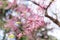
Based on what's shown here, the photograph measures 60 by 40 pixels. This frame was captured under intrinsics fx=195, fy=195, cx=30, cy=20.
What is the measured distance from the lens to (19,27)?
1718mm

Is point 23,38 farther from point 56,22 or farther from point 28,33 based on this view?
point 56,22

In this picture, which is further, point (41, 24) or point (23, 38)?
point (23, 38)

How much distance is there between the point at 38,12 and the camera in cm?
168

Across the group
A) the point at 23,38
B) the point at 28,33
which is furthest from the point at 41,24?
the point at 23,38

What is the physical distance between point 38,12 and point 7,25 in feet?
0.95

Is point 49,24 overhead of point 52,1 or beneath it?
beneath

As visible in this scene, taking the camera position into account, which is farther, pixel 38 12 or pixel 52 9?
pixel 52 9

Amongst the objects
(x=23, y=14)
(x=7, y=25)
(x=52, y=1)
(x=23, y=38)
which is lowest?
(x=23, y=38)

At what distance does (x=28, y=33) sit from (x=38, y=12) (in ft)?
0.68

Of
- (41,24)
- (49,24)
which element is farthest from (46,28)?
(41,24)

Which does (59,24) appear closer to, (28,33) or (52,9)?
(52,9)

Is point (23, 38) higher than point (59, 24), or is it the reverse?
point (59, 24)

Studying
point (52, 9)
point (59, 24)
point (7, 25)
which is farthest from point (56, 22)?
point (7, 25)

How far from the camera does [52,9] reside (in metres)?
1.82
